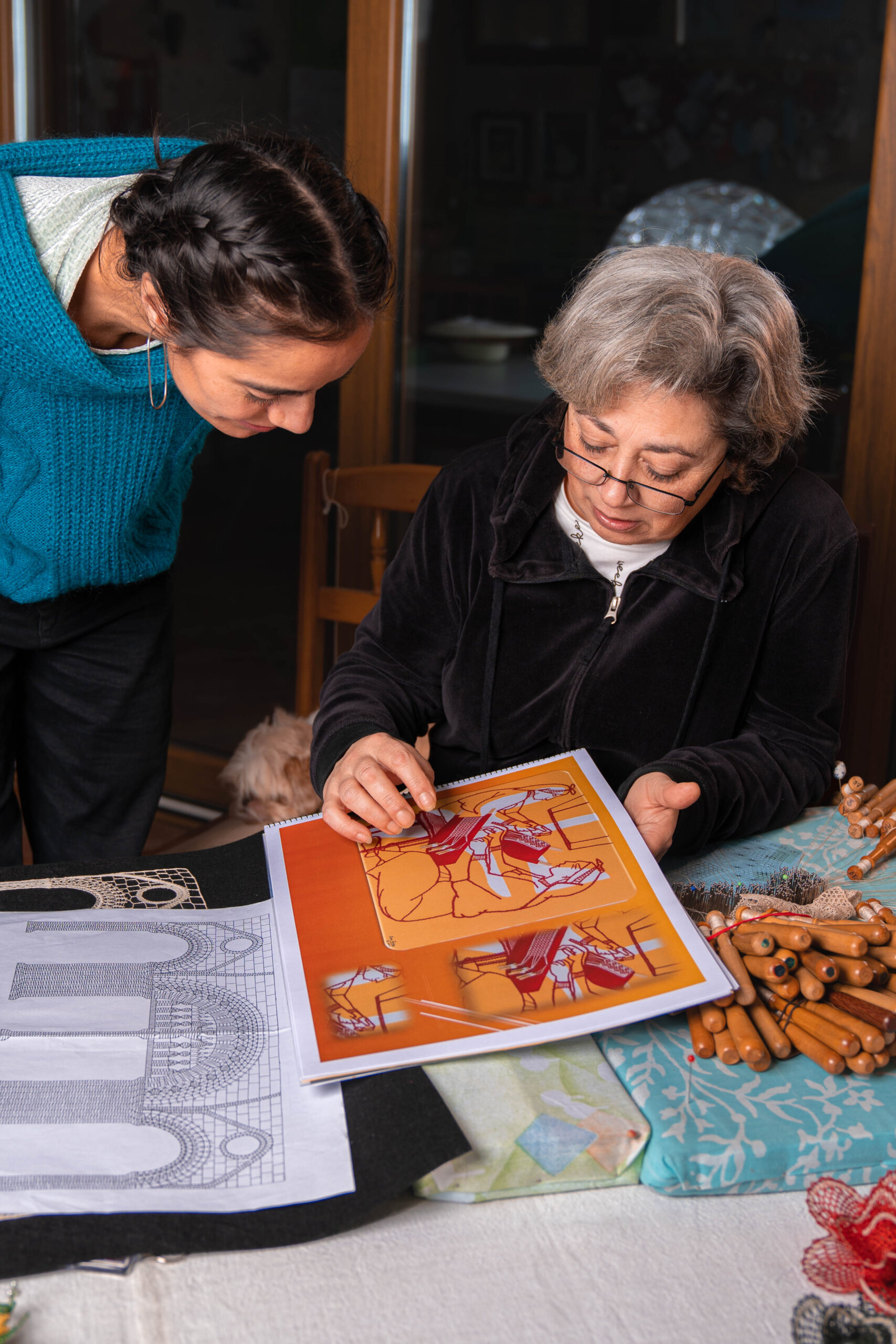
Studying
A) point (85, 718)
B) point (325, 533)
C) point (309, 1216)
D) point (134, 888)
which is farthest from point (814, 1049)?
point (325, 533)

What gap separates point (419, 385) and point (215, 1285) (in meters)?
2.02

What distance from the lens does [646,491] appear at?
1.10 meters

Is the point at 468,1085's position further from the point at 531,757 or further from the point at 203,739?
the point at 203,739

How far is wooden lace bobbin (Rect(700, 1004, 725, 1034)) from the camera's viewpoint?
0.76 m

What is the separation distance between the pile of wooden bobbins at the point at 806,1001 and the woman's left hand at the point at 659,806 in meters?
0.16

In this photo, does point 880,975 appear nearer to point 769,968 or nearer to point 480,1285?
point 769,968

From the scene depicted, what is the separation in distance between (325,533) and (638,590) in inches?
39.0

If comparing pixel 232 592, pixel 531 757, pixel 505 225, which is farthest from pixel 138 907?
pixel 232 592

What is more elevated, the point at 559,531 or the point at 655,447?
the point at 655,447

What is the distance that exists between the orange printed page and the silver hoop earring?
50 cm

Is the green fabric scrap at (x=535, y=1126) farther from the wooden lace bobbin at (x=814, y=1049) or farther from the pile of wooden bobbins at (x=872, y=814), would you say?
the pile of wooden bobbins at (x=872, y=814)

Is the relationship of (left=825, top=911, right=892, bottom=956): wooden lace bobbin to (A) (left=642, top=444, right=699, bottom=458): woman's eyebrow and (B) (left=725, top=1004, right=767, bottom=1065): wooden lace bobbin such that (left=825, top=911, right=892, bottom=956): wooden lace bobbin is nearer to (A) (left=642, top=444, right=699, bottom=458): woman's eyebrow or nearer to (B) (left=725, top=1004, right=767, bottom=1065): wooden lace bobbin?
(B) (left=725, top=1004, right=767, bottom=1065): wooden lace bobbin

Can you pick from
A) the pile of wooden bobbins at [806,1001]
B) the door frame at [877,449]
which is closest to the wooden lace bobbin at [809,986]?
the pile of wooden bobbins at [806,1001]

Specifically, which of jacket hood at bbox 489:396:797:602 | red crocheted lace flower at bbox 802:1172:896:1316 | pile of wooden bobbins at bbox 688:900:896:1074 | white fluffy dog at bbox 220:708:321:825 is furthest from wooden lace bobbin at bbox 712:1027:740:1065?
white fluffy dog at bbox 220:708:321:825
